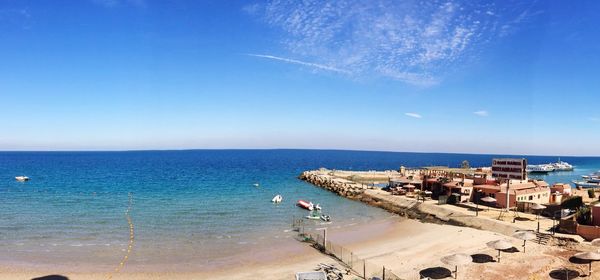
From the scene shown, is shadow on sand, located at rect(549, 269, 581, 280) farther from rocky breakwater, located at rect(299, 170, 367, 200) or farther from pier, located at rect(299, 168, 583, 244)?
rocky breakwater, located at rect(299, 170, 367, 200)

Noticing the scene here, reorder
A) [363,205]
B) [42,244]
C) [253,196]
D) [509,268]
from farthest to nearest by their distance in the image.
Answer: [253,196] → [363,205] → [42,244] → [509,268]

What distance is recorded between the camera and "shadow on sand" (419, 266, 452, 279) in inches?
1019

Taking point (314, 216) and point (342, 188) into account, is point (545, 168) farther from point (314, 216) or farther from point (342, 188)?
point (314, 216)

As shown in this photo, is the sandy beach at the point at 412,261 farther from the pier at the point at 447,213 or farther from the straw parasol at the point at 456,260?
the pier at the point at 447,213

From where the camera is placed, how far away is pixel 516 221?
40.8 metres

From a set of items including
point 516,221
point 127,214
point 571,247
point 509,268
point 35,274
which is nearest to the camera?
point 509,268

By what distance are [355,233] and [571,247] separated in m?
19.3

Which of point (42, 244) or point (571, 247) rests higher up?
point (571, 247)

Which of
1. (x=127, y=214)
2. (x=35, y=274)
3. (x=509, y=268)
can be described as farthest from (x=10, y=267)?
(x=509, y=268)

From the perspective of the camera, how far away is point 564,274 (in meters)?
A: 24.6

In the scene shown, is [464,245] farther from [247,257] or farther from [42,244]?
[42,244]

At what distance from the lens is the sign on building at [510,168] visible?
146 feet

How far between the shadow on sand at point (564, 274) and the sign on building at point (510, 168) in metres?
21.2

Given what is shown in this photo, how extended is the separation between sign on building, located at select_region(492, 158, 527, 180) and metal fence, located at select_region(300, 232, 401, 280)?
23533 mm
